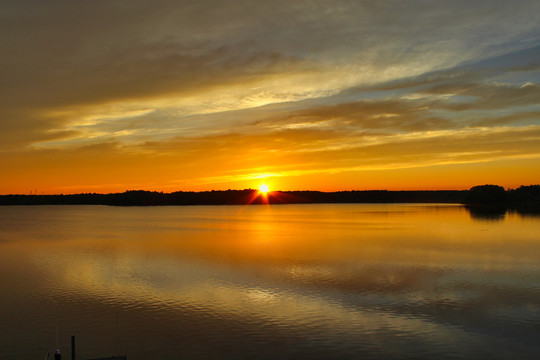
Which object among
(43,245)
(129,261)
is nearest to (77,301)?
(129,261)

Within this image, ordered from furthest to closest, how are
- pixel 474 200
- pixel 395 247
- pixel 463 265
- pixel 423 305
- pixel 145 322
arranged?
pixel 474 200 → pixel 395 247 → pixel 463 265 → pixel 423 305 → pixel 145 322

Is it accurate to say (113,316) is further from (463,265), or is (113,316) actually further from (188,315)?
(463,265)

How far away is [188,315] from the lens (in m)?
19.0

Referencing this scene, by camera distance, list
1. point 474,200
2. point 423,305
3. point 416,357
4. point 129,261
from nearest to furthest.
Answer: point 416,357, point 423,305, point 129,261, point 474,200

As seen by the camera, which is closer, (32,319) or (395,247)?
(32,319)

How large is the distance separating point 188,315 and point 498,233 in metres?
49.4

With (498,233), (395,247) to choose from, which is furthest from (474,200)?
(395,247)

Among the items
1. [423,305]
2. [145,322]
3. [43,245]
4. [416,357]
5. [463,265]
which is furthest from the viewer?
[43,245]

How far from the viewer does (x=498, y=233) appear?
182 ft

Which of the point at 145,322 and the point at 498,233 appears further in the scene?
the point at 498,233

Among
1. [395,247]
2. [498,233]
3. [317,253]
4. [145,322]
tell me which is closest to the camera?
[145,322]

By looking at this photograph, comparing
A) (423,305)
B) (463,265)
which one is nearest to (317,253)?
(463,265)

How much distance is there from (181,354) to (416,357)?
7.92 m

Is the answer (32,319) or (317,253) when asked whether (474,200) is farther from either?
(32,319)
